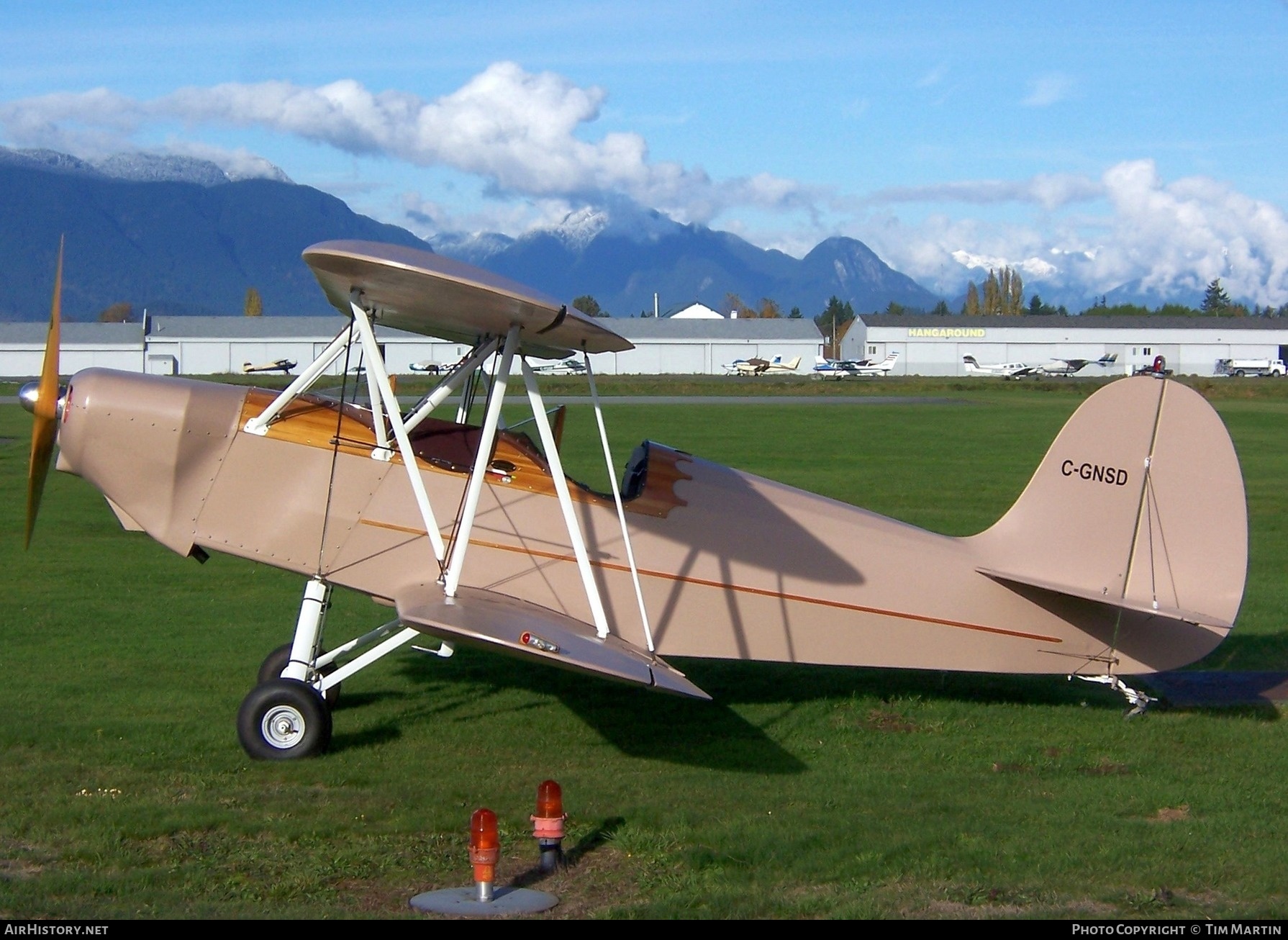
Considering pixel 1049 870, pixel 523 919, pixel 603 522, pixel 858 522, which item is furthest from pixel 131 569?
pixel 1049 870

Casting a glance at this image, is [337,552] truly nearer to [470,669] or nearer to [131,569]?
[470,669]

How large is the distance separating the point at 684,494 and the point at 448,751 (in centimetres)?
204

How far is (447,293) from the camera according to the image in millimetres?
5828

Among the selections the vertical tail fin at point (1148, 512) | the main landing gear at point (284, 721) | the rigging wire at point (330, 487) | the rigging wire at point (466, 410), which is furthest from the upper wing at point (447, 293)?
the vertical tail fin at point (1148, 512)

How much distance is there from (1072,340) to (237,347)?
230ft

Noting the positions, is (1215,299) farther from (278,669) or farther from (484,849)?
(484,849)

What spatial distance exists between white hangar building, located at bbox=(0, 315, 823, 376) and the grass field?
68.7 metres

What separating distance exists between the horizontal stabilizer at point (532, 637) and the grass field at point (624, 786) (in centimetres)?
67

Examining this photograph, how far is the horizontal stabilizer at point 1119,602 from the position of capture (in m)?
7.03

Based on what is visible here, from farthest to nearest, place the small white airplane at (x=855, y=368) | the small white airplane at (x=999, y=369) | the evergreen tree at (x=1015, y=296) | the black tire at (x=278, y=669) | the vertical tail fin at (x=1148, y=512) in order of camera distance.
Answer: the evergreen tree at (x=1015, y=296)
the small white airplane at (x=855, y=368)
the small white airplane at (x=999, y=369)
the black tire at (x=278, y=669)
the vertical tail fin at (x=1148, y=512)

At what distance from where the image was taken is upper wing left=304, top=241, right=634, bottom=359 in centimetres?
559

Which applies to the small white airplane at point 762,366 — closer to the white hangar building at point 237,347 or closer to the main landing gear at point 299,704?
the white hangar building at point 237,347

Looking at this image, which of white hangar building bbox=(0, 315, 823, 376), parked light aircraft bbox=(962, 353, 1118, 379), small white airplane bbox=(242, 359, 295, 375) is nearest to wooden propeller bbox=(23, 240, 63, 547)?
small white airplane bbox=(242, 359, 295, 375)

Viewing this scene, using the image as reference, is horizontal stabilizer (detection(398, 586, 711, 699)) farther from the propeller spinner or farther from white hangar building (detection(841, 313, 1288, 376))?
white hangar building (detection(841, 313, 1288, 376))
